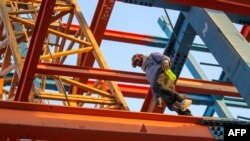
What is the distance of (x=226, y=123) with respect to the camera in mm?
7359

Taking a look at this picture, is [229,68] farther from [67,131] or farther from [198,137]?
[67,131]

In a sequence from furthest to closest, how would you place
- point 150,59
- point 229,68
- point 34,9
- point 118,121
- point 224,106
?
point 224,106, point 34,9, point 150,59, point 229,68, point 118,121

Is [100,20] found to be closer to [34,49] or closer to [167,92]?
[34,49]

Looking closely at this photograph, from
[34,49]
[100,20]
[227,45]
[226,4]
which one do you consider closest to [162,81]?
[227,45]

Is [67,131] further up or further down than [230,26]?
further down

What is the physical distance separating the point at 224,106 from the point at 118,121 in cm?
854

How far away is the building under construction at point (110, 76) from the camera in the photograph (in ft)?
22.8

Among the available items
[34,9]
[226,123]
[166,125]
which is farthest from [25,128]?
[34,9]

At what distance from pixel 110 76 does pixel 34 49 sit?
1.90 metres

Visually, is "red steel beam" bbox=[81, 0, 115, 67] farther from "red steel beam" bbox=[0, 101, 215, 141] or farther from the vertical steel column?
"red steel beam" bbox=[0, 101, 215, 141]

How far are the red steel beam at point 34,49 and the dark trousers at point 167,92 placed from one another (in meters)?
2.17

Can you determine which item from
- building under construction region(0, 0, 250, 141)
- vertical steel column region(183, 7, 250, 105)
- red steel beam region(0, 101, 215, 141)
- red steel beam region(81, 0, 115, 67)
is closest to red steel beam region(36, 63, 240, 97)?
building under construction region(0, 0, 250, 141)

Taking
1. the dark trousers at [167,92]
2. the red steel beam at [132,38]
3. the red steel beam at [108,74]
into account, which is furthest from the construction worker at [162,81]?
the red steel beam at [132,38]

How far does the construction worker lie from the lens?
9.13m
